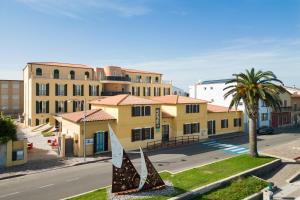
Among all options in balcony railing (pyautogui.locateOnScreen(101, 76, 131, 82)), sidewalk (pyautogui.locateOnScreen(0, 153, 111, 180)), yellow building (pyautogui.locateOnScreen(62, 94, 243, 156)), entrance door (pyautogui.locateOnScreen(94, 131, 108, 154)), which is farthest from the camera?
balcony railing (pyautogui.locateOnScreen(101, 76, 131, 82))

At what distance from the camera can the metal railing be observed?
33.3 m

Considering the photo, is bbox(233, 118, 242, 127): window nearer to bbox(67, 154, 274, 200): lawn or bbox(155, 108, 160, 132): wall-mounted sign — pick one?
bbox(155, 108, 160, 132): wall-mounted sign

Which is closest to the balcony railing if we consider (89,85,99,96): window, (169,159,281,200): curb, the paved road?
(89,85,99,96): window

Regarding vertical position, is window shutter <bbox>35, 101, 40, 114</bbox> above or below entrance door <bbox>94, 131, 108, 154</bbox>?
above

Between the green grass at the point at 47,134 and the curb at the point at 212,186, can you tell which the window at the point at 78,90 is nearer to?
the green grass at the point at 47,134

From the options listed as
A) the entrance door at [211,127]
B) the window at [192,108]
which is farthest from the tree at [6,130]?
the entrance door at [211,127]

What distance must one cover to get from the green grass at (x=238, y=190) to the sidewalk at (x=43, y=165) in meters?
12.5

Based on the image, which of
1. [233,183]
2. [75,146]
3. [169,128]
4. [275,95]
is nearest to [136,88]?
[169,128]

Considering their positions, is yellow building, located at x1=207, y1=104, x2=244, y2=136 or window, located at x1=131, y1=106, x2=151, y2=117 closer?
window, located at x1=131, y1=106, x2=151, y2=117

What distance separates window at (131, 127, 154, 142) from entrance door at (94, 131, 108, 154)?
3375 mm

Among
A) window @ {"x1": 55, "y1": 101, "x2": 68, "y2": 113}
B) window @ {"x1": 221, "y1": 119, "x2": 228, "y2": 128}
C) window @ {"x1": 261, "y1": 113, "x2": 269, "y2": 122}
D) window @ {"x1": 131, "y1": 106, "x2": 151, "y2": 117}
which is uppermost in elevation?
window @ {"x1": 55, "y1": 101, "x2": 68, "y2": 113}

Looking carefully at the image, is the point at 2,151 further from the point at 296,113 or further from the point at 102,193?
the point at 296,113

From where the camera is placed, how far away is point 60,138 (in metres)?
28.6

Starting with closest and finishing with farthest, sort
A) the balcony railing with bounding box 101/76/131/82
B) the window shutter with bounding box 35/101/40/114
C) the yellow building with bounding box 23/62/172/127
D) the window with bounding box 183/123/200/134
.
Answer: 1. the window with bounding box 183/123/200/134
2. the window shutter with bounding box 35/101/40/114
3. the yellow building with bounding box 23/62/172/127
4. the balcony railing with bounding box 101/76/131/82
